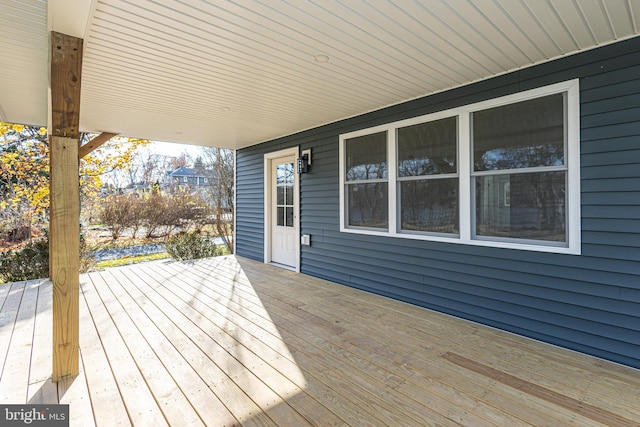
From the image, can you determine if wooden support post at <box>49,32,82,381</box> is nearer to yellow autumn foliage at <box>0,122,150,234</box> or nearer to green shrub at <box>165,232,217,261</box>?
green shrub at <box>165,232,217,261</box>

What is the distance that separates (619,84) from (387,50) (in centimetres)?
179

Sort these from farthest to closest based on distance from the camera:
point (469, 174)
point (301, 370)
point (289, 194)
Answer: point (289, 194) < point (469, 174) < point (301, 370)

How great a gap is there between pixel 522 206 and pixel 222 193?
8.27 meters

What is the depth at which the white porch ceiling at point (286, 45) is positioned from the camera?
1.99 meters

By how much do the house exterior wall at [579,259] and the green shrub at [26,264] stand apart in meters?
5.52

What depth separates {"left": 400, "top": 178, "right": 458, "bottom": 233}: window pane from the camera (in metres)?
3.41

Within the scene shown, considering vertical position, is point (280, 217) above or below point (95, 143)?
below

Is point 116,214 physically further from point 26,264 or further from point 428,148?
point 428,148

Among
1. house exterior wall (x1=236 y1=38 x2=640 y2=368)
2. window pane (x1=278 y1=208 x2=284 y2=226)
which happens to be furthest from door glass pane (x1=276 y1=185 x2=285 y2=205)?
house exterior wall (x1=236 y1=38 x2=640 y2=368)

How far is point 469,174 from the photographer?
3219 millimetres

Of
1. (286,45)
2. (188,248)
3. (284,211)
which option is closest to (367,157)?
(286,45)

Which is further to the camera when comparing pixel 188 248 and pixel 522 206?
pixel 188 248

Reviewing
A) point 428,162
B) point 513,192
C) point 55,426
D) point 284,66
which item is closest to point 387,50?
point 284,66

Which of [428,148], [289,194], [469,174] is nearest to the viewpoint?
[469,174]
